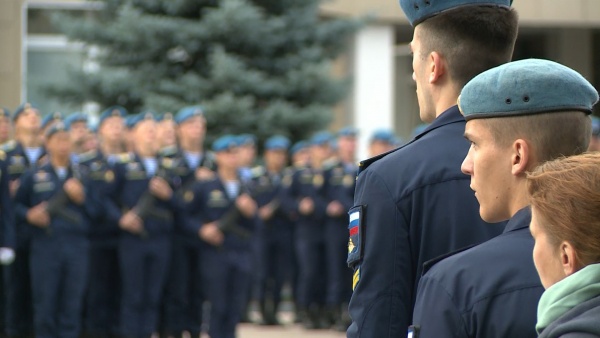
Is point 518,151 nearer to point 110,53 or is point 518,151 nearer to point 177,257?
point 177,257

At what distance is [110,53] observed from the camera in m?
17.8

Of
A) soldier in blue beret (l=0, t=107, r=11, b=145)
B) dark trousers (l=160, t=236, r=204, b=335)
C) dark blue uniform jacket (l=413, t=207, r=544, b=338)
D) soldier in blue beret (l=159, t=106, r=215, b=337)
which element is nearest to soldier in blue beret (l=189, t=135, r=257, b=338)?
soldier in blue beret (l=159, t=106, r=215, b=337)

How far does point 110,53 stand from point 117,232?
704 centimetres

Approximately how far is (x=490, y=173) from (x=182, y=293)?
891 centimetres

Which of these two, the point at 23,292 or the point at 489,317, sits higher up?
the point at 489,317

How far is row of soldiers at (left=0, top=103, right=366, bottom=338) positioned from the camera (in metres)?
10.4

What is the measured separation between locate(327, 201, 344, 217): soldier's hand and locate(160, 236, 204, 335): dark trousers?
3.27 metres

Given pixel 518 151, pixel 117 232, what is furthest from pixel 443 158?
pixel 117 232

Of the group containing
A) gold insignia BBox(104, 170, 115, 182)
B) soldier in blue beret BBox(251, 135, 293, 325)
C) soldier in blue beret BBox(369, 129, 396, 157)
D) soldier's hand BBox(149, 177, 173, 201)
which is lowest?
soldier in blue beret BBox(251, 135, 293, 325)

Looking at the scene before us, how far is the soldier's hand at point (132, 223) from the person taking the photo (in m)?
10.8

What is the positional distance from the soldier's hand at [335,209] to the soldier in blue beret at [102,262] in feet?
12.5

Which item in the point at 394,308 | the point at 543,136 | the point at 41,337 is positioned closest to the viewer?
the point at 543,136

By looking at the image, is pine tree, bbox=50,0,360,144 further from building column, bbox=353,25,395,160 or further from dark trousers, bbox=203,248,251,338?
dark trousers, bbox=203,248,251,338

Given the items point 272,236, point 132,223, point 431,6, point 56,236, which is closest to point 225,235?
point 132,223
